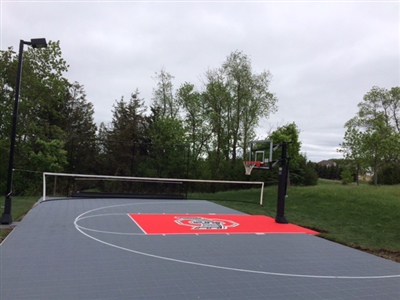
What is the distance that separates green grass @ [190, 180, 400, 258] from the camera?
27.9 ft

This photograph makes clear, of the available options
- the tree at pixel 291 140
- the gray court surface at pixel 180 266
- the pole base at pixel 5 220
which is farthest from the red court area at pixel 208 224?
the tree at pixel 291 140

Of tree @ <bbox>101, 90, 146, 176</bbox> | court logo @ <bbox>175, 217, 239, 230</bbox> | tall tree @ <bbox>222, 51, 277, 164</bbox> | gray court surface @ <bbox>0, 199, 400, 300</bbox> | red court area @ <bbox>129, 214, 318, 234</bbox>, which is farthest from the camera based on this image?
tall tree @ <bbox>222, 51, 277, 164</bbox>

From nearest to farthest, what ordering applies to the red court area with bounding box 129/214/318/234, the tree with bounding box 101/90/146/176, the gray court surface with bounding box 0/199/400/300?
the gray court surface with bounding box 0/199/400/300 < the red court area with bounding box 129/214/318/234 < the tree with bounding box 101/90/146/176

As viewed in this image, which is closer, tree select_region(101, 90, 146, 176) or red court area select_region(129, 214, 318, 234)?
red court area select_region(129, 214, 318, 234)

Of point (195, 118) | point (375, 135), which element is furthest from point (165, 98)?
point (375, 135)

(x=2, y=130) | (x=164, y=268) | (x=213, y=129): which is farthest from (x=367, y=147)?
(x=2, y=130)

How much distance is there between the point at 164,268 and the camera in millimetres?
5332

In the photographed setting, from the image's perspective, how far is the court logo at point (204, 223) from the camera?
30.6 feet

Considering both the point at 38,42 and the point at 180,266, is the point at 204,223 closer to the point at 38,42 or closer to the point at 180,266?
the point at 180,266

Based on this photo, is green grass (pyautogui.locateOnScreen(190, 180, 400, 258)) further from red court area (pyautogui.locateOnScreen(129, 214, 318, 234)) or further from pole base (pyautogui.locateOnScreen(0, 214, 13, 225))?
pole base (pyautogui.locateOnScreen(0, 214, 13, 225))

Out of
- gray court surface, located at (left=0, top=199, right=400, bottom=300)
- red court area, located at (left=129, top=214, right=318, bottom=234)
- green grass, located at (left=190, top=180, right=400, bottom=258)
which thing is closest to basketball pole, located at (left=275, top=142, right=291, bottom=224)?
red court area, located at (left=129, top=214, right=318, bottom=234)

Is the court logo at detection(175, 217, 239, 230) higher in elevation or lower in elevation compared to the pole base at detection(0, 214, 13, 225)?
lower

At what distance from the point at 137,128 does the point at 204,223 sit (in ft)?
71.6

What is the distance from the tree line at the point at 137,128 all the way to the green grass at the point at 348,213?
17.2 feet
